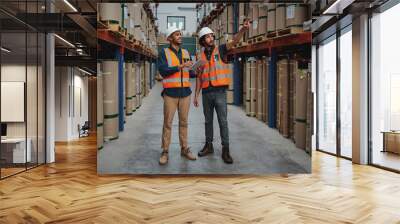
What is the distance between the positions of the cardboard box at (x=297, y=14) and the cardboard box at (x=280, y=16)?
7 cm

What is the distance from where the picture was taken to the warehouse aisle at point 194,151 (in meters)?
5.71

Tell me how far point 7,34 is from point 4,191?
3.08 metres

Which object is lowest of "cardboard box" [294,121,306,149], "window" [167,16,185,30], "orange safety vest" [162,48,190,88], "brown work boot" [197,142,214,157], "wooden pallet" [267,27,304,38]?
"brown work boot" [197,142,214,157]

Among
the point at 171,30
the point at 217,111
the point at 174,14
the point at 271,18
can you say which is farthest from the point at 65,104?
the point at 271,18

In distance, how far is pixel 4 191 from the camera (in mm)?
5059

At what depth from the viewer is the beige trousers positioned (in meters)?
5.71

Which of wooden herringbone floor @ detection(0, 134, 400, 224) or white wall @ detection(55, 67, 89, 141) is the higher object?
white wall @ detection(55, 67, 89, 141)

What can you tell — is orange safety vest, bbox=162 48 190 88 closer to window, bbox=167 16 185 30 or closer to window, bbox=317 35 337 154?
window, bbox=167 16 185 30

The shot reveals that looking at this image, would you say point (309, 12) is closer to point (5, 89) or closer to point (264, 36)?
point (264, 36)

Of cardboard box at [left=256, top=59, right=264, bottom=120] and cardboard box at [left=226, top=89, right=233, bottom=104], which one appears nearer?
cardboard box at [left=226, top=89, right=233, bottom=104]

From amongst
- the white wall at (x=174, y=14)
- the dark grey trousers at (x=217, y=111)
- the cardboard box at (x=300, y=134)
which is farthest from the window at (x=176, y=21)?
the cardboard box at (x=300, y=134)

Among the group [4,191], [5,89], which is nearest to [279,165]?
[4,191]

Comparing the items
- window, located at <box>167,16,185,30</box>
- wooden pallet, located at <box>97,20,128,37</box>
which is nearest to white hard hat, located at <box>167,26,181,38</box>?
window, located at <box>167,16,185,30</box>

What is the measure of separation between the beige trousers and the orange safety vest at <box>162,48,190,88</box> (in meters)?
0.20
